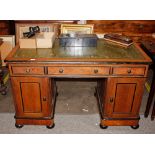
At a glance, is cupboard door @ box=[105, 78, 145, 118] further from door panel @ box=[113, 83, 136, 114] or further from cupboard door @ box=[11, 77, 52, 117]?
cupboard door @ box=[11, 77, 52, 117]

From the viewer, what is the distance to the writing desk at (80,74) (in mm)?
1910

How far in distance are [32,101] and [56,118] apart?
0.55m

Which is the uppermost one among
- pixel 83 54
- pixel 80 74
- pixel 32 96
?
pixel 83 54

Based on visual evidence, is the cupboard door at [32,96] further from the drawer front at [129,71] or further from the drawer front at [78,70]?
the drawer front at [129,71]

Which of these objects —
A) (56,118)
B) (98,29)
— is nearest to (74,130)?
(56,118)

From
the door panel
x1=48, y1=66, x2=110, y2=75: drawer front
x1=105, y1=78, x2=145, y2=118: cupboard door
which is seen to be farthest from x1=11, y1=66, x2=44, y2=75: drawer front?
the door panel

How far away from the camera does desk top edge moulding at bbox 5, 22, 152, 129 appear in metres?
1.91

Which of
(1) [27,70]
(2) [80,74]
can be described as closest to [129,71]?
(2) [80,74]

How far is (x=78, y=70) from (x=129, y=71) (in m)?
0.55

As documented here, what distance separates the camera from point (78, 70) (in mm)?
1968

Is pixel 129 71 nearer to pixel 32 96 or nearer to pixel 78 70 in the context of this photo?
pixel 78 70

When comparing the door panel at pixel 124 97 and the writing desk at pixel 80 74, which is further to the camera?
the door panel at pixel 124 97

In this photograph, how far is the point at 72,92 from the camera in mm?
3188

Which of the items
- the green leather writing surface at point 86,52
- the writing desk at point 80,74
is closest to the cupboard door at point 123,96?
the writing desk at point 80,74
